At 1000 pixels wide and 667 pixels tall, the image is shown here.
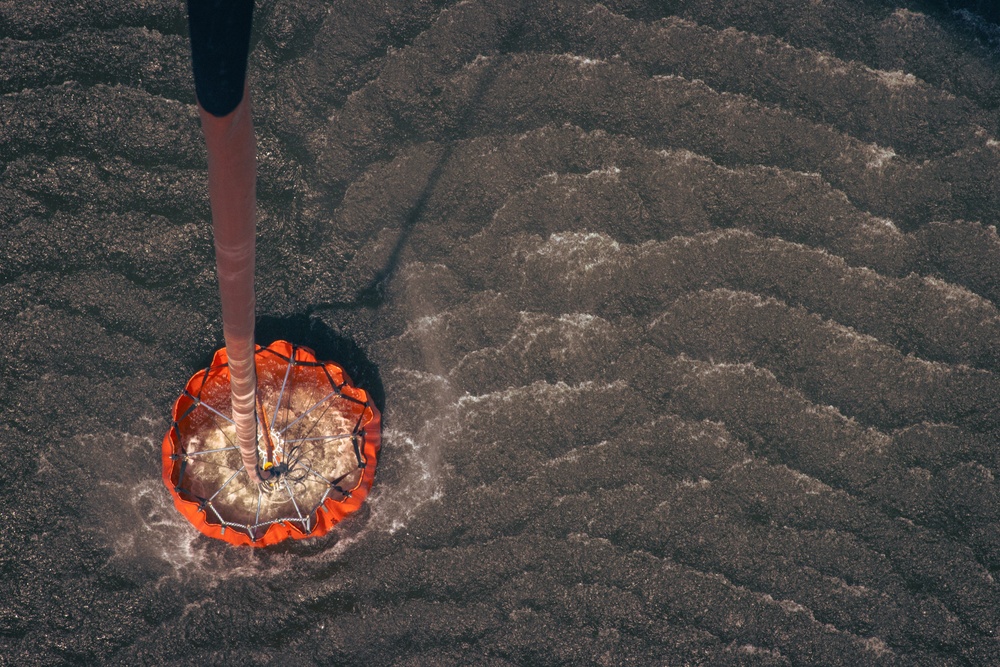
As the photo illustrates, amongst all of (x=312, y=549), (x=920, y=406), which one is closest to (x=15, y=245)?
(x=312, y=549)

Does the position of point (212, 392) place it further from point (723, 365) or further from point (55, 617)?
point (723, 365)

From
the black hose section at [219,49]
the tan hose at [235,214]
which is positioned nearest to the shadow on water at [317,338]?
the tan hose at [235,214]

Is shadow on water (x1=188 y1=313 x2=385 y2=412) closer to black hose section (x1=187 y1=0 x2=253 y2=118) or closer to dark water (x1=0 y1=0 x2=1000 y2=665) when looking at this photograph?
dark water (x1=0 y1=0 x2=1000 y2=665)

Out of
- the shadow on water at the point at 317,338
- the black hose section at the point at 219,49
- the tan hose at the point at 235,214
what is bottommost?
the tan hose at the point at 235,214

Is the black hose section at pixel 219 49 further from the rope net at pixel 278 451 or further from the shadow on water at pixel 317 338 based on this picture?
the shadow on water at pixel 317 338

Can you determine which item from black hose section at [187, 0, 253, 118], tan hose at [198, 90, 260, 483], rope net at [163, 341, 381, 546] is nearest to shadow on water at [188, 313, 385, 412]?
rope net at [163, 341, 381, 546]

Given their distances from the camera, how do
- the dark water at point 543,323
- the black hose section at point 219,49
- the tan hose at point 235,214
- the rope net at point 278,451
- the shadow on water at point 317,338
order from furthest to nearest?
the shadow on water at point 317,338, the dark water at point 543,323, the rope net at point 278,451, the tan hose at point 235,214, the black hose section at point 219,49
